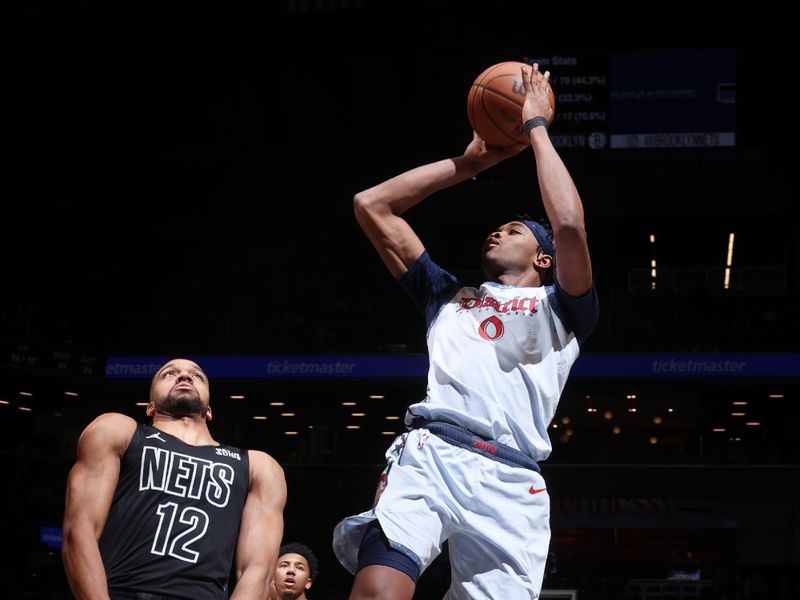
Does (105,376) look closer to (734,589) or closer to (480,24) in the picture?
(480,24)

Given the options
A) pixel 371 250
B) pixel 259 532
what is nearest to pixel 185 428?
pixel 259 532

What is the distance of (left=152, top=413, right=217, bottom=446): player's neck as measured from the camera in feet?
13.5

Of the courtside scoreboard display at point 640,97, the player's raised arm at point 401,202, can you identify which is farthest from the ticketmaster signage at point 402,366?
the player's raised arm at point 401,202

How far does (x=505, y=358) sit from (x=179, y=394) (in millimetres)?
1354

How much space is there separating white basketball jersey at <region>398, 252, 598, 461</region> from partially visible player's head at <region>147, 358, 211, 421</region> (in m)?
1.04

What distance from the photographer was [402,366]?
16922mm

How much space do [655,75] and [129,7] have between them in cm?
764

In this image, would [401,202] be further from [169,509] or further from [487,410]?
[169,509]

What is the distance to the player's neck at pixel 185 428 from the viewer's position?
4.12 meters

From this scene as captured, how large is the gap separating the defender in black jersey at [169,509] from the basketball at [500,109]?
140 centimetres

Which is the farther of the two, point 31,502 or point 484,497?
point 31,502

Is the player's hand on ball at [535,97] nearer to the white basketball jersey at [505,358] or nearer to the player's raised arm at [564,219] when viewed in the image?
the player's raised arm at [564,219]

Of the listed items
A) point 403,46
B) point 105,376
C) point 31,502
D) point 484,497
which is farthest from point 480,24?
point 484,497

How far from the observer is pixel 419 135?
18125 mm
